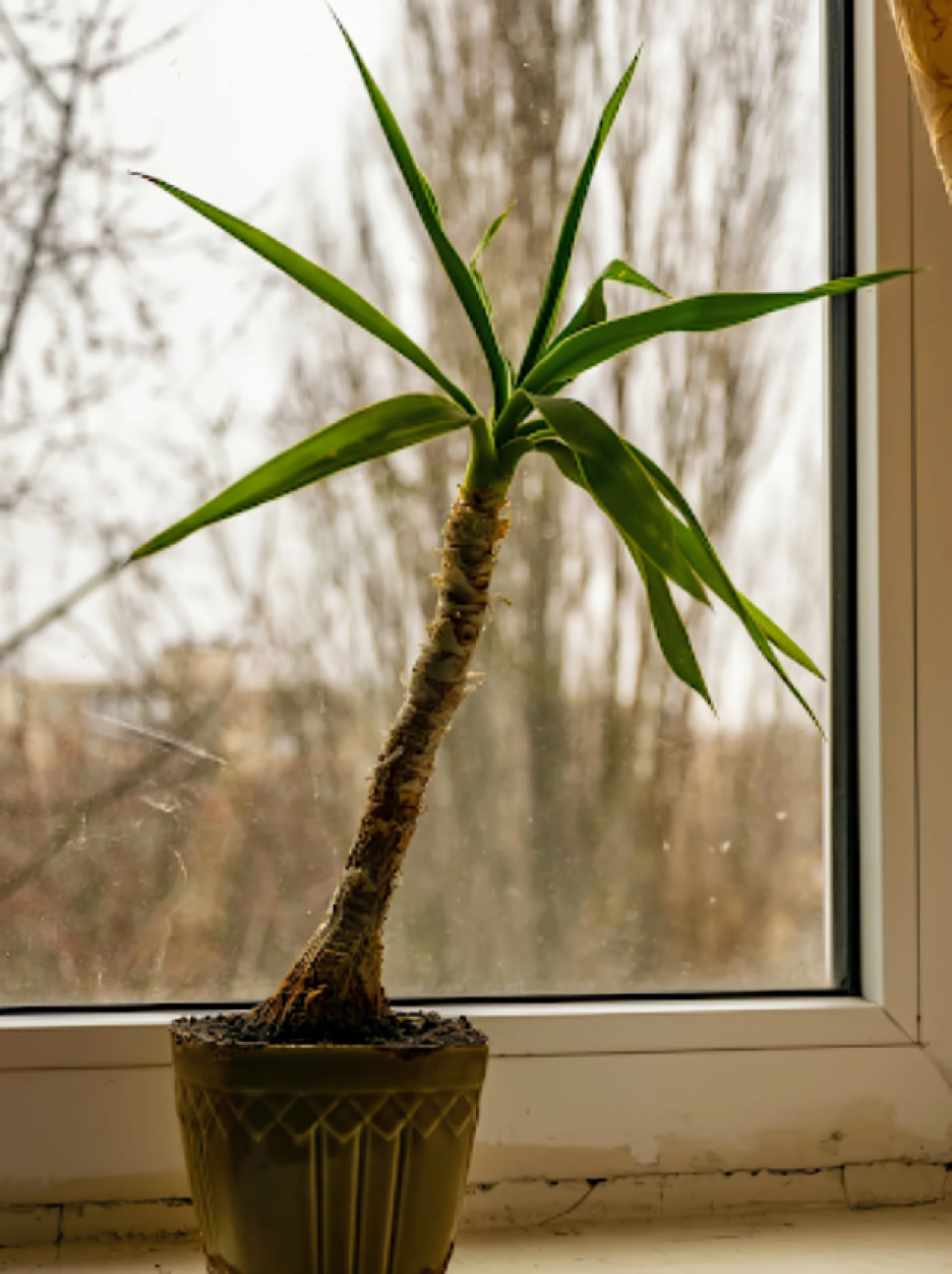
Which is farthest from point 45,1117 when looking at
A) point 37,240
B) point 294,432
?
point 37,240

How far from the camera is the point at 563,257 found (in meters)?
0.84

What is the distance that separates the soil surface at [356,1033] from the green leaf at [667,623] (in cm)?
28

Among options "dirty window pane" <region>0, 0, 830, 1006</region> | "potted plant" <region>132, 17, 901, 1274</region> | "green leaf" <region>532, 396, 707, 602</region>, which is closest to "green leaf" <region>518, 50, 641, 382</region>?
"potted plant" <region>132, 17, 901, 1274</region>

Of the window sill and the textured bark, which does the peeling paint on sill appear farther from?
the textured bark

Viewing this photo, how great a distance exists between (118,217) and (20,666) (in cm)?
39

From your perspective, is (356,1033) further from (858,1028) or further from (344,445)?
(858,1028)

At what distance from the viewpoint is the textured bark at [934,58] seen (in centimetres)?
→ 84

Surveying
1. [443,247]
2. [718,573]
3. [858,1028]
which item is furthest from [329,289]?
[858,1028]

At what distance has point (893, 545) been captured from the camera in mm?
1084

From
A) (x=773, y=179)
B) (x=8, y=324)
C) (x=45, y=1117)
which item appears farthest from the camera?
(x=773, y=179)

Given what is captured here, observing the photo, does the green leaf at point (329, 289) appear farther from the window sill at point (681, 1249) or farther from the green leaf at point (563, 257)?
the window sill at point (681, 1249)

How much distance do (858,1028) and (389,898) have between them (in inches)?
19.0

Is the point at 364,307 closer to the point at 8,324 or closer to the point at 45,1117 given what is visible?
the point at 8,324

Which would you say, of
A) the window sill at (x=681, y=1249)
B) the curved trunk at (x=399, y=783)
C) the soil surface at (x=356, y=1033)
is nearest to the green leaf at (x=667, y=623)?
the curved trunk at (x=399, y=783)
